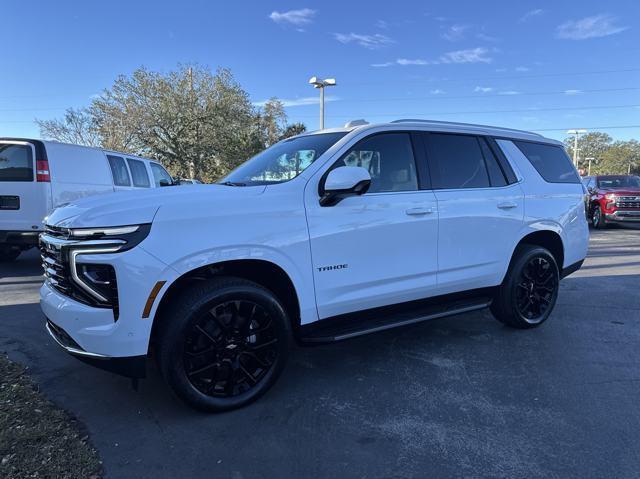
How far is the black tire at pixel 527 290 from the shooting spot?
179 inches

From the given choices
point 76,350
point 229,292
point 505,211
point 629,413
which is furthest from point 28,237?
point 629,413

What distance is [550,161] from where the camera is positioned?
16.6 ft

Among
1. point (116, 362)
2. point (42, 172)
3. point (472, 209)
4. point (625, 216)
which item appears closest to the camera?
point (116, 362)

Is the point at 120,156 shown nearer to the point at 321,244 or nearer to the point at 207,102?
the point at 321,244

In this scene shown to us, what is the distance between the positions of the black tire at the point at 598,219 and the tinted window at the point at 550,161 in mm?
12150

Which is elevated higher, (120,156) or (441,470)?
(120,156)

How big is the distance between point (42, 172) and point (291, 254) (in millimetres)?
5734

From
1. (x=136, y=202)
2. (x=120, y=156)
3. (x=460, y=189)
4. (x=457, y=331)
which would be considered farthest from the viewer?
(x=120, y=156)

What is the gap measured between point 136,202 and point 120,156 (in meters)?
7.19

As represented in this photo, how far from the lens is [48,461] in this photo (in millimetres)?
2471

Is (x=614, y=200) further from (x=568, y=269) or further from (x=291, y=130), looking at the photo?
(x=291, y=130)

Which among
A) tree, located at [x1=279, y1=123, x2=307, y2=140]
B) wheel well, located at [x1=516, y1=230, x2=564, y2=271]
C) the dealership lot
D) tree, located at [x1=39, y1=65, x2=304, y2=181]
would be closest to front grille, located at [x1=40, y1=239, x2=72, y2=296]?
the dealership lot

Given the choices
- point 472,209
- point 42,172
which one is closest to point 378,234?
point 472,209

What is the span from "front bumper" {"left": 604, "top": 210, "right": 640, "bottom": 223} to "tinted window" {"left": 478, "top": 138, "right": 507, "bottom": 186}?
13.1 m
